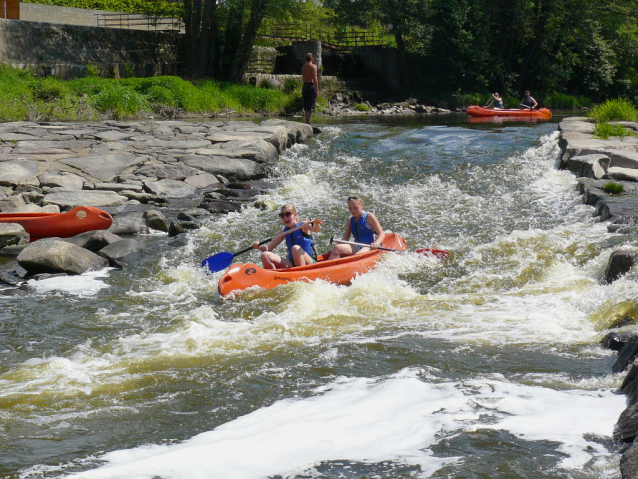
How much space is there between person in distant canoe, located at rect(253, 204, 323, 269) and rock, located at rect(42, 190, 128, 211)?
135 inches

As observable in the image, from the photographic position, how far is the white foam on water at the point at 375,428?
307 cm

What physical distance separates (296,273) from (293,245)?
56 cm

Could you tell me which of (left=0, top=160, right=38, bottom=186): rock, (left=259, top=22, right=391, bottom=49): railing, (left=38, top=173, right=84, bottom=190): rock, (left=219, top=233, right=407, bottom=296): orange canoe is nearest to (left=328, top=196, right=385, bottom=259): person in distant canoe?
(left=219, top=233, right=407, bottom=296): orange canoe

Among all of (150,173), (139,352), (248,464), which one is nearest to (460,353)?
(248,464)

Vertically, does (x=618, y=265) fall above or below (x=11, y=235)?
above

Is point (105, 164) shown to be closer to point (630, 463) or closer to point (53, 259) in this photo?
point (53, 259)

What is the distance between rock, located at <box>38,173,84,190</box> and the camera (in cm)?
934

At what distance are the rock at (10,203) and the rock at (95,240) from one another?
4.66 feet

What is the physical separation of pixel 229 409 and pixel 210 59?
71.0ft

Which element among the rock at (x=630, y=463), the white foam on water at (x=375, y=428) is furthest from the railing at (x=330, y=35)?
the rock at (x=630, y=463)

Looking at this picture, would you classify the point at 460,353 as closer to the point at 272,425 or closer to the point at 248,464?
the point at 272,425

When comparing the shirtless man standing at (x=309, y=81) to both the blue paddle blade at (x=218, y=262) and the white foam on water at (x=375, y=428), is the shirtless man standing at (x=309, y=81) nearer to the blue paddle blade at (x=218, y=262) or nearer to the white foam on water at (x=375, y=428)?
the blue paddle blade at (x=218, y=262)

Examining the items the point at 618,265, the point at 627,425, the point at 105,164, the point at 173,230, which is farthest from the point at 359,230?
the point at 105,164

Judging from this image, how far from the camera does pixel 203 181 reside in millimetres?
10672
